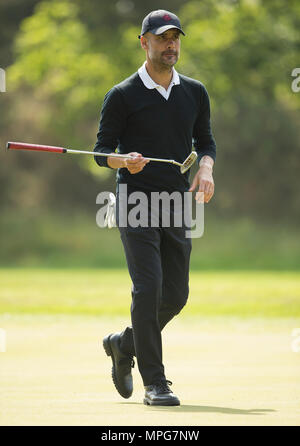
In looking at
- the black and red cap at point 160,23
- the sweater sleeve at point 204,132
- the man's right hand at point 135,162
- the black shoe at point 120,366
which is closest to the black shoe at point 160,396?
the black shoe at point 120,366

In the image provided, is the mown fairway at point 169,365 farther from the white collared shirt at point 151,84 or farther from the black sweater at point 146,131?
the white collared shirt at point 151,84

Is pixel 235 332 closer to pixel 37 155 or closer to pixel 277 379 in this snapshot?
pixel 277 379

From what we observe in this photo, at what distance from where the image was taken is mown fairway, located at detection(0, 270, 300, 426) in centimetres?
495

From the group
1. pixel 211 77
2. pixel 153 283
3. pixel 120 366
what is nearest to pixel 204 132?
pixel 153 283

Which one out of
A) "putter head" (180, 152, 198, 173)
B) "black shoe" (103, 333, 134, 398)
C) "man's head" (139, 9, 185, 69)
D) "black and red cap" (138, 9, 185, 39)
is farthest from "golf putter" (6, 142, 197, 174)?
"black shoe" (103, 333, 134, 398)

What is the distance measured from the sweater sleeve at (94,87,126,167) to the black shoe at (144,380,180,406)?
1.38 metres

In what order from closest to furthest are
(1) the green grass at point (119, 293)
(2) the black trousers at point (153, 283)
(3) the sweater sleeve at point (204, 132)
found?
1. (2) the black trousers at point (153, 283)
2. (3) the sweater sleeve at point (204, 132)
3. (1) the green grass at point (119, 293)

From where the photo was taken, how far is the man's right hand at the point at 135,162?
5520 mm

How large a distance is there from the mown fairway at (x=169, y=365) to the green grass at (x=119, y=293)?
4 cm

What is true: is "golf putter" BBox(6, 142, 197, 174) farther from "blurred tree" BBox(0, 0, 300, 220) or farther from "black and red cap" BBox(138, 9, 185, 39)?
"blurred tree" BBox(0, 0, 300, 220)

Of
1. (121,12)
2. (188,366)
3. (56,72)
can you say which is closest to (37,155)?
(56,72)
